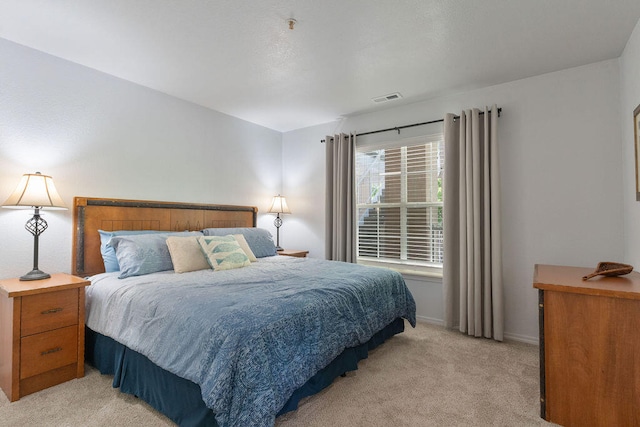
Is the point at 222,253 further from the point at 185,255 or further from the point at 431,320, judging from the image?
the point at 431,320

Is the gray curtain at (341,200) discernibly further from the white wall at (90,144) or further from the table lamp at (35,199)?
the table lamp at (35,199)

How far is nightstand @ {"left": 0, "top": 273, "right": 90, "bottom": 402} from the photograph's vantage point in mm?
1968

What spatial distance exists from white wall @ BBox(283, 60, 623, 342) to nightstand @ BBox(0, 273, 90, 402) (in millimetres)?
3710

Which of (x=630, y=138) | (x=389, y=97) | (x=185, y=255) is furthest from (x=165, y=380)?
(x=630, y=138)

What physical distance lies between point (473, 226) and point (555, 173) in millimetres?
847

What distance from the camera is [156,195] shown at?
3279 millimetres

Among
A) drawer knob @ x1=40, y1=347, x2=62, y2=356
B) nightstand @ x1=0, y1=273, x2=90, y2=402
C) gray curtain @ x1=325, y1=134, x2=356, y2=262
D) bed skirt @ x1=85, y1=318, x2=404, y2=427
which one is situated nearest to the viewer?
bed skirt @ x1=85, y1=318, x2=404, y2=427

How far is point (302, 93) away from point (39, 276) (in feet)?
9.19

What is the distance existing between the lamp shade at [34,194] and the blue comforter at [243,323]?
2.24 ft

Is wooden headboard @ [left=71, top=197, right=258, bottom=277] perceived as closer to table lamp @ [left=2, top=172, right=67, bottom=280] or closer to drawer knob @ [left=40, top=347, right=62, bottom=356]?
table lamp @ [left=2, top=172, right=67, bottom=280]

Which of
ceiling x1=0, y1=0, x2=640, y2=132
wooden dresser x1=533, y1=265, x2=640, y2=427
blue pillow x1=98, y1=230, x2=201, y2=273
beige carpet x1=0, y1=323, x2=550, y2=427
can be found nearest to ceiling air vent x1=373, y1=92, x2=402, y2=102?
ceiling x1=0, y1=0, x2=640, y2=132

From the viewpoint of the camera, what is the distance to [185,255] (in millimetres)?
2682

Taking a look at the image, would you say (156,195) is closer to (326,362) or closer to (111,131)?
(111,131)

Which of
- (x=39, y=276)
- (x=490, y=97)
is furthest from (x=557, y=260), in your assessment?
(x=39, y=276)
